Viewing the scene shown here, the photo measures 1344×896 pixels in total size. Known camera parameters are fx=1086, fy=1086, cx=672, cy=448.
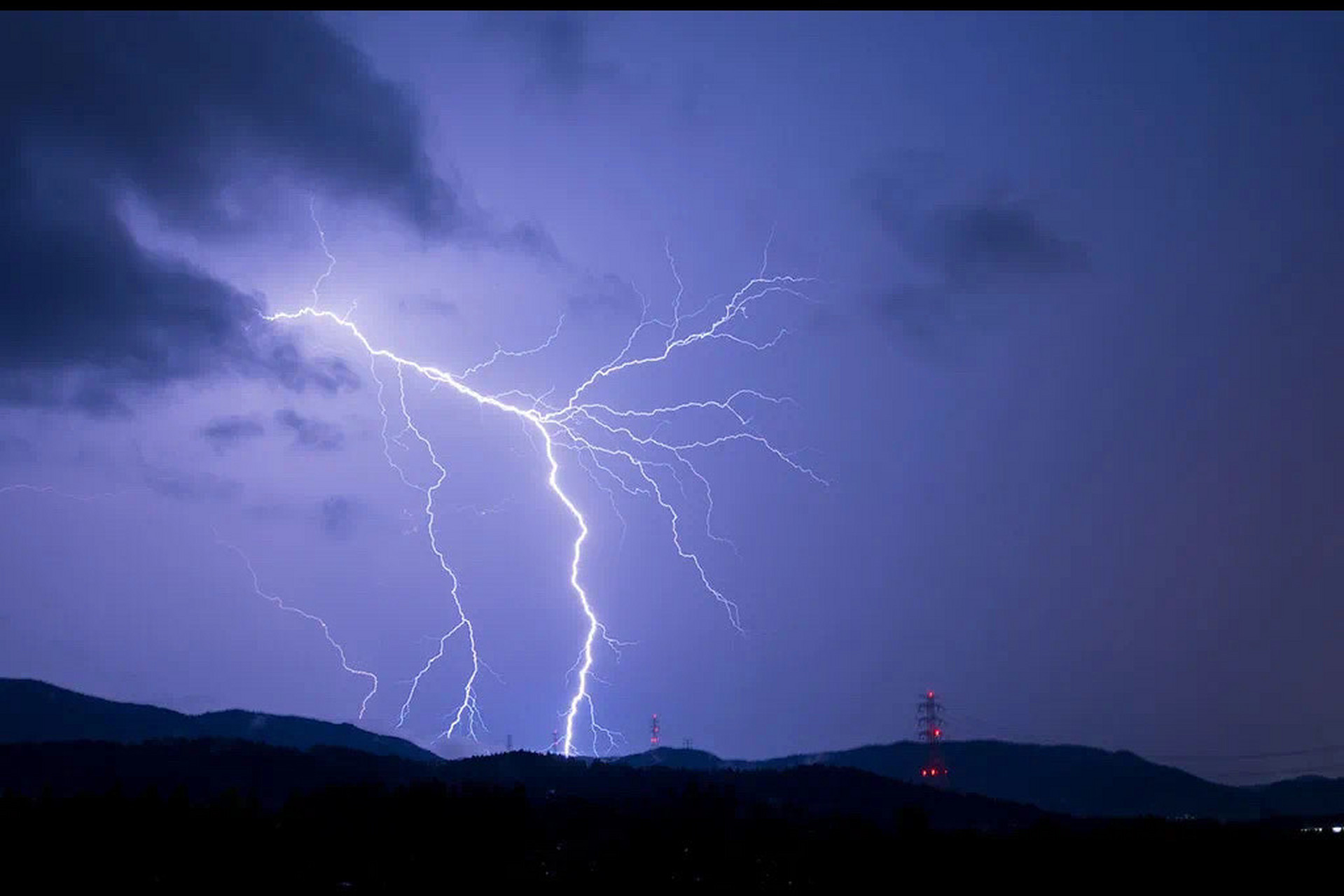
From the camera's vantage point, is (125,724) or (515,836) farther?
(125,724)

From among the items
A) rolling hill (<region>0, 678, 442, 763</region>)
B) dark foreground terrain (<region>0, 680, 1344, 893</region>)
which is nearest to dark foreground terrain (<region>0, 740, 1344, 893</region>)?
dark foreground terrain (<region>0, 680, 1344, 893</region>)

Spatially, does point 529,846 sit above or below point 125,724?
below

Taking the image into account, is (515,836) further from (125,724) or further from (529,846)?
(125,724)

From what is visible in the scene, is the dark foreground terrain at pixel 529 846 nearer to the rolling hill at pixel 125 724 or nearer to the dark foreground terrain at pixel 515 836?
the dark foreground terrain at pixel 515 836

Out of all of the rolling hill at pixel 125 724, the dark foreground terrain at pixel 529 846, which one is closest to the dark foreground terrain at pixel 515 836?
the dark foreground terrain at pixel 529 846

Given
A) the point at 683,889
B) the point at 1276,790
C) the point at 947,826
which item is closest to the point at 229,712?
the point at 947,826

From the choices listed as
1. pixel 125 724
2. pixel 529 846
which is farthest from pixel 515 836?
pixel 125 724

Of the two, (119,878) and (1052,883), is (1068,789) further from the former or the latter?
(119,878)

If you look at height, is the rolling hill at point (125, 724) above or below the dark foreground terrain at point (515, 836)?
above

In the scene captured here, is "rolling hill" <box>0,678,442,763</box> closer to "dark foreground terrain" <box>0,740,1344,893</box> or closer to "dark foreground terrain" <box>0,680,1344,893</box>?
"dark foreground terrain" <box>0,680,1344,893</box>

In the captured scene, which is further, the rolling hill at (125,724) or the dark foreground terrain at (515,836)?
the rolling hill at (125,724)

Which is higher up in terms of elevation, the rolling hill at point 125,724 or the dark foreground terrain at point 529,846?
the rolling hill at point 125,724
